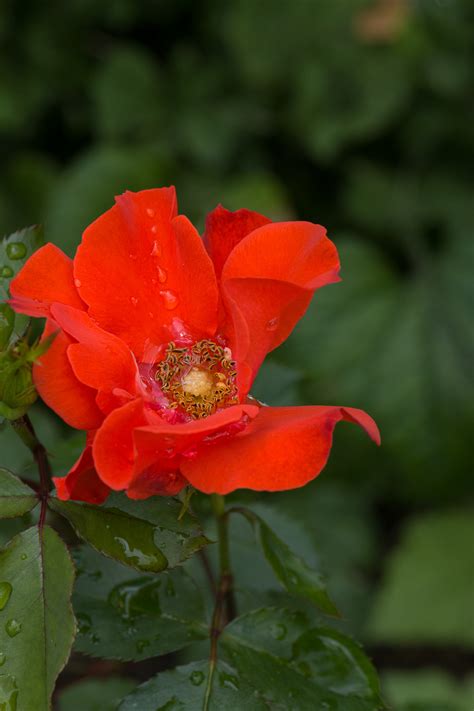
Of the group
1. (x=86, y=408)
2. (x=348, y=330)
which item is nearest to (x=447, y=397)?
(x=348, y=330)

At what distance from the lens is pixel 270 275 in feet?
2.52

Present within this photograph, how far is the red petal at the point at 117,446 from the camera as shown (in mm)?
662

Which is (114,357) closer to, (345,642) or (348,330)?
(345,642)

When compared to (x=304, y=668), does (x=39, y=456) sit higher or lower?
higher

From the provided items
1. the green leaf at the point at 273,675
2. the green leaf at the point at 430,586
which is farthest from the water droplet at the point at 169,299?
the green leaf at the point at 430,586

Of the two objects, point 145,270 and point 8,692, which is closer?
point 8,692

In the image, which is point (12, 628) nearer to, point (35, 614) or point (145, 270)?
point (35, 614)

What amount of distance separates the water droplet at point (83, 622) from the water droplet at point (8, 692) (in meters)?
0.14

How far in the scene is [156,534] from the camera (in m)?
0.72

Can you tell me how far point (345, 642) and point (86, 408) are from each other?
1.20ft

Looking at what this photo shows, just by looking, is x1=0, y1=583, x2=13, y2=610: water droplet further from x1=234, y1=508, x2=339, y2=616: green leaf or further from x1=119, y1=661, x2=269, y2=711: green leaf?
x1=234, y1=508, x2=339, y2=616: green leaf

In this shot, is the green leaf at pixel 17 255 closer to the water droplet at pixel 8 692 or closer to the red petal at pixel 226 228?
the red petal at pixel 226 228

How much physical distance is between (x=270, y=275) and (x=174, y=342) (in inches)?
5.6

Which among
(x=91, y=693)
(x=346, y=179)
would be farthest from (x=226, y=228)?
(x=346, y=179)
